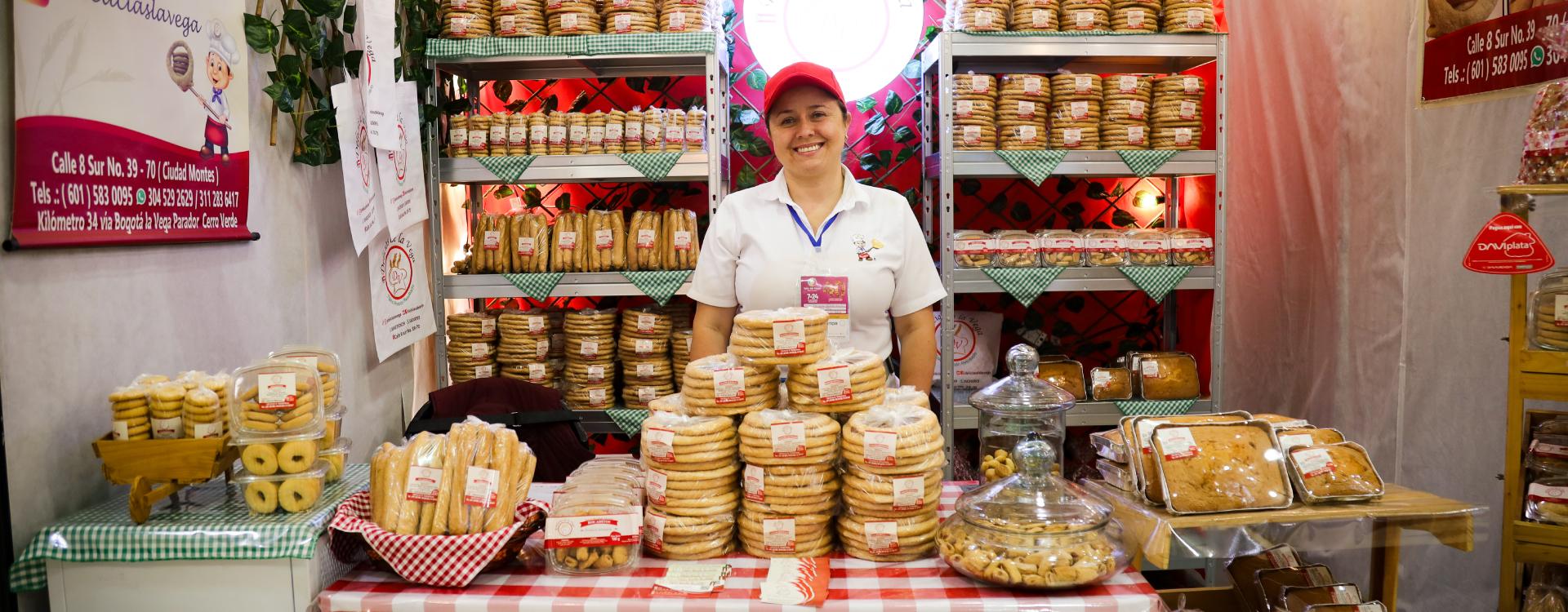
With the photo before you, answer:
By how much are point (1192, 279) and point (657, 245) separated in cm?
212

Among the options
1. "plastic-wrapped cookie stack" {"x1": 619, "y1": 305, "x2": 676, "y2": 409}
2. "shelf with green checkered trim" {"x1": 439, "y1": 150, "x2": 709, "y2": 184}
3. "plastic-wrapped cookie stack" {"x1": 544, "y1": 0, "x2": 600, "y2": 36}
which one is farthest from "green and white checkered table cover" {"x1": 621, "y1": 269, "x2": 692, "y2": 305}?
"plastic-wrapped cookie stack" {"x1": 544, "y1": 0, "x2": 600, "y2": 36}

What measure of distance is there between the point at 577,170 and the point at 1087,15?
2045mm

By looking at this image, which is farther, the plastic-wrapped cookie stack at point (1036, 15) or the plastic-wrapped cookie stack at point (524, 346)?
the plastic-wrapped cookie stack at point (524, 346)

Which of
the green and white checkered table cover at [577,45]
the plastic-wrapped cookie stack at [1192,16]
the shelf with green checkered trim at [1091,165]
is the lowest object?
the shelf with green checkered trim at [1091,165]

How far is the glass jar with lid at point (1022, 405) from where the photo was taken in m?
2.30

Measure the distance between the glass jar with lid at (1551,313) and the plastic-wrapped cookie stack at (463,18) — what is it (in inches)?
136

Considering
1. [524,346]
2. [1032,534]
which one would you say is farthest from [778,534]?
[524,346]

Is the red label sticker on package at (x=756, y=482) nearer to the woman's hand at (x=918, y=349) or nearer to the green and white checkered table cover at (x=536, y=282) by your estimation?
the woman's hand at (x=918, y=349)

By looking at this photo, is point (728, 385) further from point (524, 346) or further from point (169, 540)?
point (524, 346)

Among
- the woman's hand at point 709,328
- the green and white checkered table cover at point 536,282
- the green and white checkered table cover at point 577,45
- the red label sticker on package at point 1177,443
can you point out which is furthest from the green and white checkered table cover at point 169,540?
the green and white checkered table cover at point 577,45

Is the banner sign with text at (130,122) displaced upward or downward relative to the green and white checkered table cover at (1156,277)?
upward

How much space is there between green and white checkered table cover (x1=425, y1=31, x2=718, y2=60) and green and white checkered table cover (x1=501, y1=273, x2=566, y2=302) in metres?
0.85

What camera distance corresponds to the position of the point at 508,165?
372 cm

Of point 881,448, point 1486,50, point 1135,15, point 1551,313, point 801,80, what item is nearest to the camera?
point 881,448
